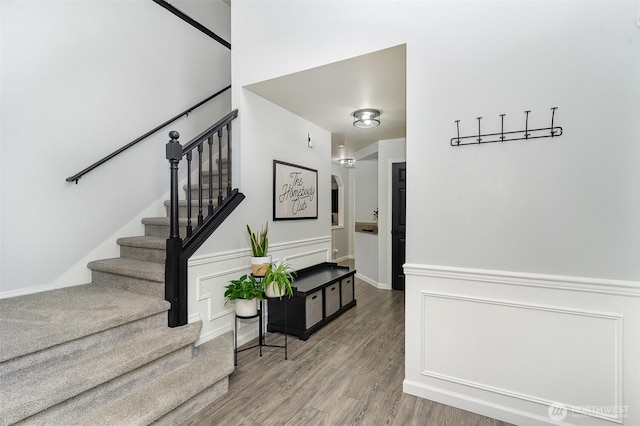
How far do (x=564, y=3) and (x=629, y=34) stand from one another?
1.18ft

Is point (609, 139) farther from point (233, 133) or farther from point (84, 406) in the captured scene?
point (84, 406)

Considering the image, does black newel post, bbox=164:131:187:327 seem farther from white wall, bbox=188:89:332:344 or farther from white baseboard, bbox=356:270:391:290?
white baseboard, bbox=356:270:391:290

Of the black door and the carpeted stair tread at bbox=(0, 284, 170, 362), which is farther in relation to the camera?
the black door

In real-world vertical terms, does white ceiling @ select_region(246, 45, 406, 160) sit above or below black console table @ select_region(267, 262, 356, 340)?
above

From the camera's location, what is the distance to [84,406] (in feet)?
5.12

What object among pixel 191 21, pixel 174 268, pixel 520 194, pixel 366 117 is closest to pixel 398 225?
pixel 366 117

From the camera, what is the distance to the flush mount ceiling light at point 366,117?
3385mm

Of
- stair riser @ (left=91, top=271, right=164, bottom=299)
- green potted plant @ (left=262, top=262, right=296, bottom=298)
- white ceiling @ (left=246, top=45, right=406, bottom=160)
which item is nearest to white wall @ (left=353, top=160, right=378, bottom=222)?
white ceiling @ (left=246, top=45, right=406, bottom=160)

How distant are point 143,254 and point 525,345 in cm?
296

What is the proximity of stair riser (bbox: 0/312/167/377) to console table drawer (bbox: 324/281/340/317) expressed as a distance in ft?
5.61

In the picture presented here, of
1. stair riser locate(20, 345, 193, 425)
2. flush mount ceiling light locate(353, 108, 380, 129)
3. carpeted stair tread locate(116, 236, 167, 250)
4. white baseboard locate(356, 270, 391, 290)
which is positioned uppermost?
flush mount ceiling light locate(353, 108, 380, 129)

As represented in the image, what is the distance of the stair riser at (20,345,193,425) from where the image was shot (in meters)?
1.44

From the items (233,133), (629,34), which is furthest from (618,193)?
(233,133)

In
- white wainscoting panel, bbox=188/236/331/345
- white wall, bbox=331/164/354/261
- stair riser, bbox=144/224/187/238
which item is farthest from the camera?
white wall, bbox=331/164/354/261
